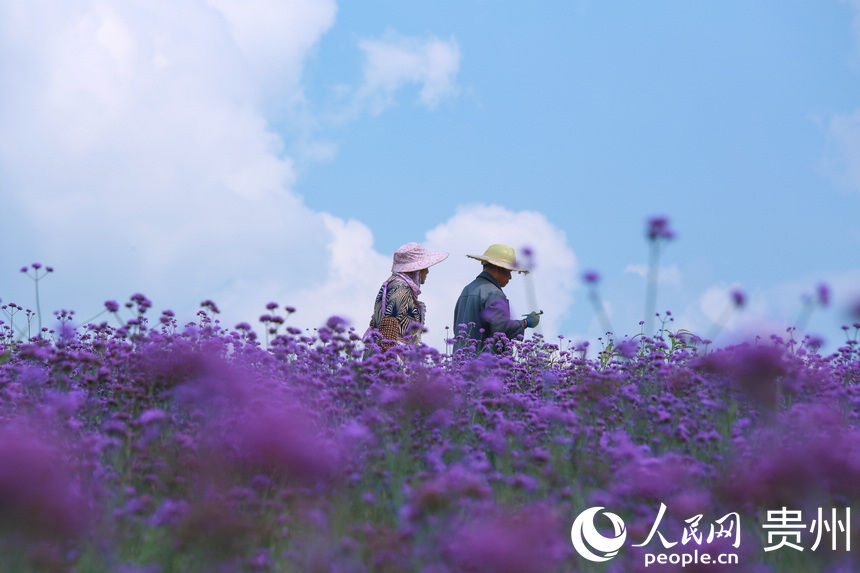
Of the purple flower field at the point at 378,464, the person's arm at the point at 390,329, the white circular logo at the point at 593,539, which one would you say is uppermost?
the person's arm at the point at 390,329

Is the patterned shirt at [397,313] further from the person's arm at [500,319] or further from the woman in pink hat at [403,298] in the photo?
the person's arm at [500,319]

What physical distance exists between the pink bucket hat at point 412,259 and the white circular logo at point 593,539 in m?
5.54

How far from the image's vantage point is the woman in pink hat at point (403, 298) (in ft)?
28.6

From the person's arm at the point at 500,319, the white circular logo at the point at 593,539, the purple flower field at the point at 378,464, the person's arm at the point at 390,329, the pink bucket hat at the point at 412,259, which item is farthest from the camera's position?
the pink bucket hat at the point at 412,259

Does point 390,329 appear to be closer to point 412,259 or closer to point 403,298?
point 403,298

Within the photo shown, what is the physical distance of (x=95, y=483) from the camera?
13.0 ft

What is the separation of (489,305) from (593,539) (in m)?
Answer: 5.36

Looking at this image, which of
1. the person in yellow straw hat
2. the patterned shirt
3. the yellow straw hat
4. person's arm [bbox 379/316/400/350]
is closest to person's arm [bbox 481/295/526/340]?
the person in yellow straw hat

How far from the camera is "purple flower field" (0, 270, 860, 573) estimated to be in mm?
2939

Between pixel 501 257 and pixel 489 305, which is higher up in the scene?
pixel 501 257

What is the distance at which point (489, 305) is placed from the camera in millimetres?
8891

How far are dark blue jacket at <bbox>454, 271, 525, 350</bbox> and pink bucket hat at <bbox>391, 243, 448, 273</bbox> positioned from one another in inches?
22.2

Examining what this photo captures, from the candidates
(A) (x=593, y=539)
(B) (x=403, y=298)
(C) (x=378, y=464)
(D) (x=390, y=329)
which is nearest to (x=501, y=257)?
(B) (x=403, y=298)

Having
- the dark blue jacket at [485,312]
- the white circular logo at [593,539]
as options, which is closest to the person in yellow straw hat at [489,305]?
the dark blue jacket at [485,312]
